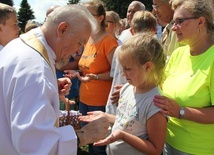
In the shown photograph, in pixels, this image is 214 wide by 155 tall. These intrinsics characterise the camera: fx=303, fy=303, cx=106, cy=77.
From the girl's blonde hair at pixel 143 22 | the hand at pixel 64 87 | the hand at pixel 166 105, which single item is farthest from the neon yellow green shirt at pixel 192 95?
the girl's blonde hair at pixel 143 22

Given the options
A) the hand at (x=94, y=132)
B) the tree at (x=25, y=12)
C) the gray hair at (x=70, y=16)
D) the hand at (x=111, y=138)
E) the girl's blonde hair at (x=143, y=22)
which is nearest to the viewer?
the gray hair at (x=70, y=16)

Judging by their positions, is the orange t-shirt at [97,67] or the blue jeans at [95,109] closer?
the blue jeans at [95,109]

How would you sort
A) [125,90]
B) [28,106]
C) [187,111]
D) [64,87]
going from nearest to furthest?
[28,106] → [187,111] → [125,90] → [64,87]

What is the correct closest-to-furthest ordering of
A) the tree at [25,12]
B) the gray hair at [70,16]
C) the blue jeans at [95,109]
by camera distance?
the gray hair at [70,16] < the blue jeans at [95,109] < the tree at [25,12]

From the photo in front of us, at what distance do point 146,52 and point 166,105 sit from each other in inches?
15.0

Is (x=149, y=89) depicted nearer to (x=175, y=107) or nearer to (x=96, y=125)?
(x=175, y=107)

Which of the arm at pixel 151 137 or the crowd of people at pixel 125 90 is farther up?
the crowd of people at pixel 125 90

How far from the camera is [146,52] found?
207 cm

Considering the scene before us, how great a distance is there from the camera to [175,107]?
6.74ft

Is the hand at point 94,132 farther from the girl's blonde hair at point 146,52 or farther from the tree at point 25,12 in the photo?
the tree at point 25,12

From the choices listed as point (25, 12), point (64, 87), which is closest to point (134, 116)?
point (64, 87)

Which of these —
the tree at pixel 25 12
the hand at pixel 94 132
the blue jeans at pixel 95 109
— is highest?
the hand at pixel 94 132

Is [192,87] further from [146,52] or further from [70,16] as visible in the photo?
[70,16]

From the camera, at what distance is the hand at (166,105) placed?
2009 mm
